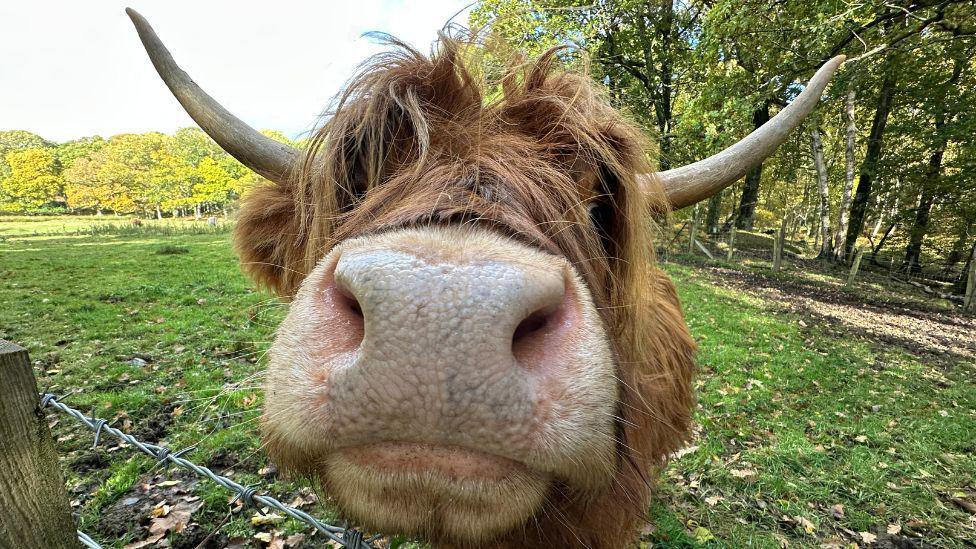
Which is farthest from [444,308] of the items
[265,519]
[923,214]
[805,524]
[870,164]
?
[870,164]

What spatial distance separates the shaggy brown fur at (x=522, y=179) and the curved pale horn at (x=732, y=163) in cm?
21

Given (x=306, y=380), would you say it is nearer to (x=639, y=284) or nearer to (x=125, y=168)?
(x=639, y=284)

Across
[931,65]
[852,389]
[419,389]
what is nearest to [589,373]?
[419,389]

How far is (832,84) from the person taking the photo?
39.7ft

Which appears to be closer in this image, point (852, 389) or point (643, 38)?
point (852, 389)

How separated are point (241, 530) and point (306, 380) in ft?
9.36

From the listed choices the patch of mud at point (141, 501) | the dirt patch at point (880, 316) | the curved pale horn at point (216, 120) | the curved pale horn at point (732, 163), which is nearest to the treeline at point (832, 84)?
the curved pale horn at point (732, 163)

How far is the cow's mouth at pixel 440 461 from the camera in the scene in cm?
101

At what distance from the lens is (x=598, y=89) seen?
200 cm

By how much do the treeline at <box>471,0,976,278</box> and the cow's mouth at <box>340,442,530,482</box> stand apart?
1.99m

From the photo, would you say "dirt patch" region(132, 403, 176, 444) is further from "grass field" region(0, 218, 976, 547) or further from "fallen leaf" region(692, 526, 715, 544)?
"fallen leaf" region(692, 526, 715, 544)

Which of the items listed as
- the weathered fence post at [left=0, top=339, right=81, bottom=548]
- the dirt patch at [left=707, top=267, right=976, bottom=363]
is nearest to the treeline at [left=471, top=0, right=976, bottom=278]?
the weathered fence post at [left=0, top=339, right=81, bottom=548]

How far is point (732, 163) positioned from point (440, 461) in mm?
2032

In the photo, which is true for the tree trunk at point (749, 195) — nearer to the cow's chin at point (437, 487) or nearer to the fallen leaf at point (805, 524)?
the fallen leaf at point (805, 524)
